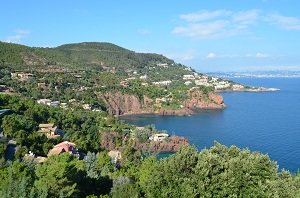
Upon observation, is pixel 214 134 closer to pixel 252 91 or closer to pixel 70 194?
pixel 70 194

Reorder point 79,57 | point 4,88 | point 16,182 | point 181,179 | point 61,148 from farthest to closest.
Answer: point 79,57
point 4,88
point 61,148
point 181,179
point 16,182

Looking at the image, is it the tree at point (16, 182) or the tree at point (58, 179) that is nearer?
the tree at point (16, 182)

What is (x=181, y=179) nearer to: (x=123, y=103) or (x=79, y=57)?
(x=123, y=103)

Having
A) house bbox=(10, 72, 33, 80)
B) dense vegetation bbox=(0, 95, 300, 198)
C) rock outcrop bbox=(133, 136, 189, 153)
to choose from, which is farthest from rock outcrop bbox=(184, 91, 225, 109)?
dense vegetation bbox=(0, 95, 300, 198)

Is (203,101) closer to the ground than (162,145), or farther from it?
farther from it

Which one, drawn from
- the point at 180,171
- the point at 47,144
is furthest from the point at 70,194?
the point at 47,144

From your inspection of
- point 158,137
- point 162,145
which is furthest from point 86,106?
point 162,145

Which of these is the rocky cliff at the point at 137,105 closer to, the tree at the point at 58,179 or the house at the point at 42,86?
the house at the point at 42,86

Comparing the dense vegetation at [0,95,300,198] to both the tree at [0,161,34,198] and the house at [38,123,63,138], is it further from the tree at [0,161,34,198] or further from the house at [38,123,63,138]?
the house at [38,123,63,138]

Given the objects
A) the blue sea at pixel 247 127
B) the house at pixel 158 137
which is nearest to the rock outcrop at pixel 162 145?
the house at pixel 158 137
